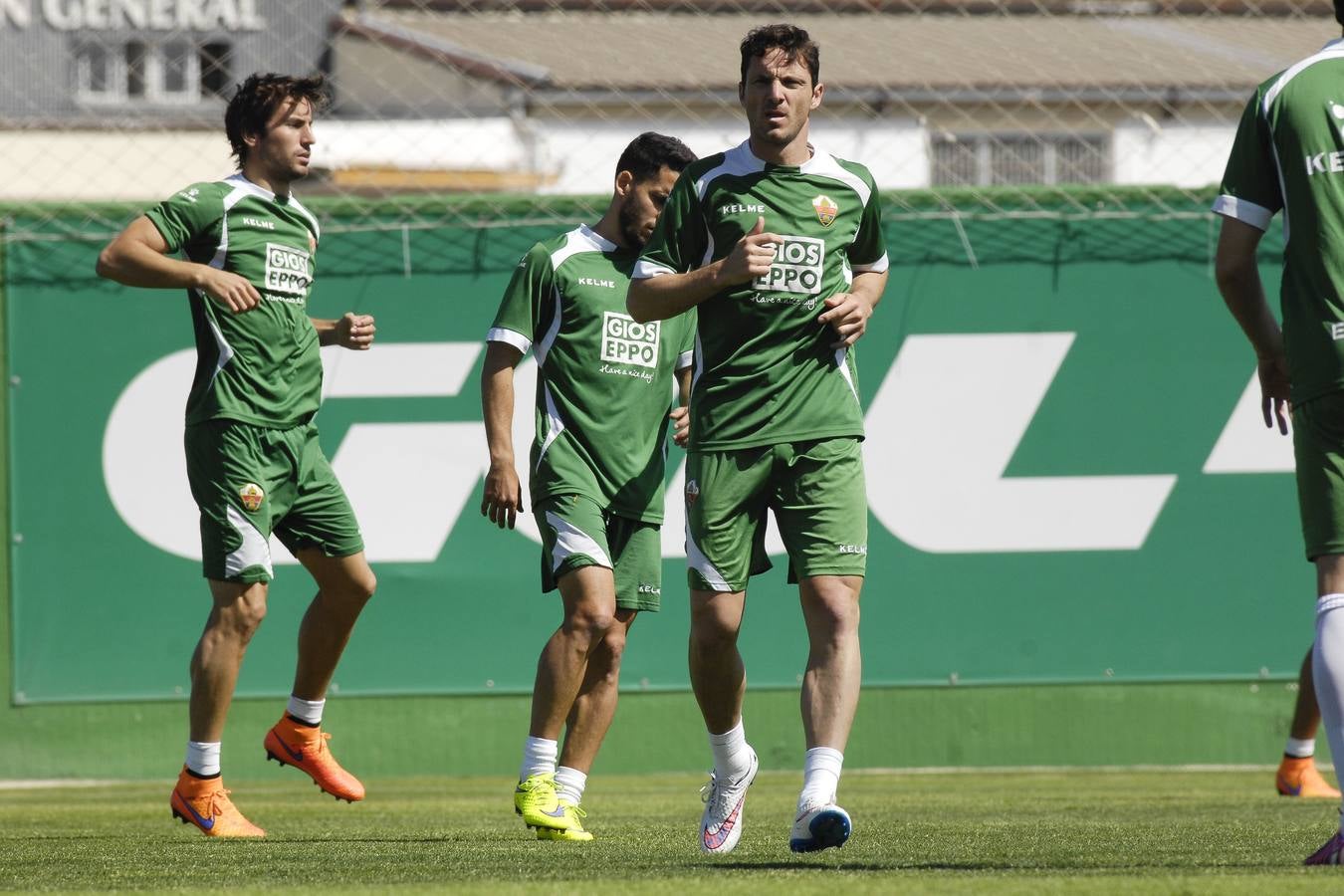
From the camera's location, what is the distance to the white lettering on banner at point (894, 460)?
28.7 ft

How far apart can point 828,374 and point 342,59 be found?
2448 cm

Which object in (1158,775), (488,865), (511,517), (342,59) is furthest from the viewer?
(342,59)

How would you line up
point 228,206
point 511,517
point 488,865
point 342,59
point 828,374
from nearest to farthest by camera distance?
1. point 488,865
2. point 828,374
3. point 511,517
4. point 228,206
5. point 342,59

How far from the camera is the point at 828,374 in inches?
195

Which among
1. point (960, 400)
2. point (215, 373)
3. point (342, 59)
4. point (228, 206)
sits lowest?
point (342, 59)

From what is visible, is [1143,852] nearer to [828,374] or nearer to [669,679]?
[828,374]

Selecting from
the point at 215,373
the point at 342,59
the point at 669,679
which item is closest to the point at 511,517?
the point at 215,373

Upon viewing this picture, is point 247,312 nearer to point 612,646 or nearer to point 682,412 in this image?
point 682,412

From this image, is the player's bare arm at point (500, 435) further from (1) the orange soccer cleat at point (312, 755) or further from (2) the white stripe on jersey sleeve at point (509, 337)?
(1) the orange soccer cleat at point (312, 755)

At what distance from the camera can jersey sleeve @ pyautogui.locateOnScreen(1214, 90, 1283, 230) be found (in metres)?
4.11

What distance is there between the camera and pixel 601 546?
5.66 metres

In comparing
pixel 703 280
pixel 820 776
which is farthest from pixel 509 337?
pixel 820 776

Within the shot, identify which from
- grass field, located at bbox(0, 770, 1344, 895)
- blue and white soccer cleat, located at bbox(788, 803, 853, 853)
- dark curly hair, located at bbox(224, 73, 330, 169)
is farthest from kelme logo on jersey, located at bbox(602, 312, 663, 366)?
blue and white soccer cleat, located at bbox(788, 803, 853, 853)

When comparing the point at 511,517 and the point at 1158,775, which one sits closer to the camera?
the point at 511,517
